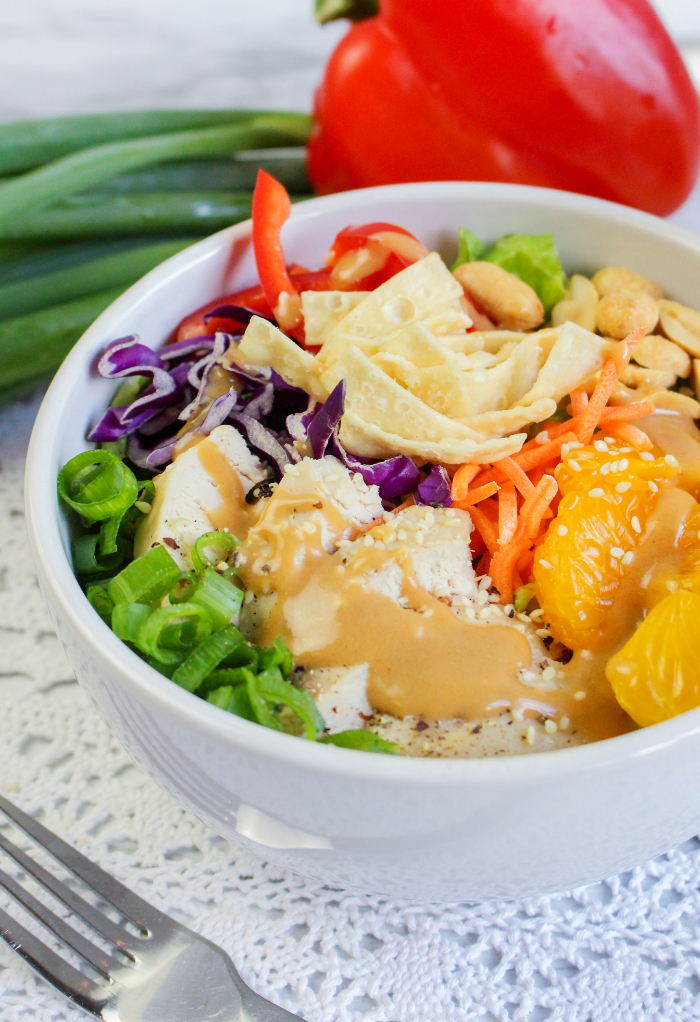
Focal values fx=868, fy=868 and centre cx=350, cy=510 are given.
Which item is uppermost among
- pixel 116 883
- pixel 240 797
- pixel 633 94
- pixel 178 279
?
pixel 633 94

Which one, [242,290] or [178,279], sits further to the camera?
[242,290]

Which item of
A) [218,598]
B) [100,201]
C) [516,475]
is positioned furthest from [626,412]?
[100,201]

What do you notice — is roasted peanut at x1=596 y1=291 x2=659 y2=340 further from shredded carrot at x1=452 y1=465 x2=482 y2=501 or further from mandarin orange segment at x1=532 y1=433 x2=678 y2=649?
shredded carrot at x1=452 y1=465 x2=482 y2=501

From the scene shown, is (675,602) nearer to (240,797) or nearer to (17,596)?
(240,797)

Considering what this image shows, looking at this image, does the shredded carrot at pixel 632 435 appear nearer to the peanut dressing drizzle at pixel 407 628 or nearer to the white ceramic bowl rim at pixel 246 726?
the peanut dressing drizzle at pixel 407 628

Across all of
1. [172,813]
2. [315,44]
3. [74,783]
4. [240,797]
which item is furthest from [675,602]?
[315,44]

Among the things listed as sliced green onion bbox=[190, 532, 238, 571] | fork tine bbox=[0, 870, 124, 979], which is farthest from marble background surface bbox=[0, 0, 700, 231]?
fork tine bbox=[0, 870, 124, 979]

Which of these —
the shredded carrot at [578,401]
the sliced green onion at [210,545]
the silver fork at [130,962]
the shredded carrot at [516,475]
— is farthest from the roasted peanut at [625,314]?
the silver fork at [130,962]

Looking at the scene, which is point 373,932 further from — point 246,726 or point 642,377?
point 642,377
